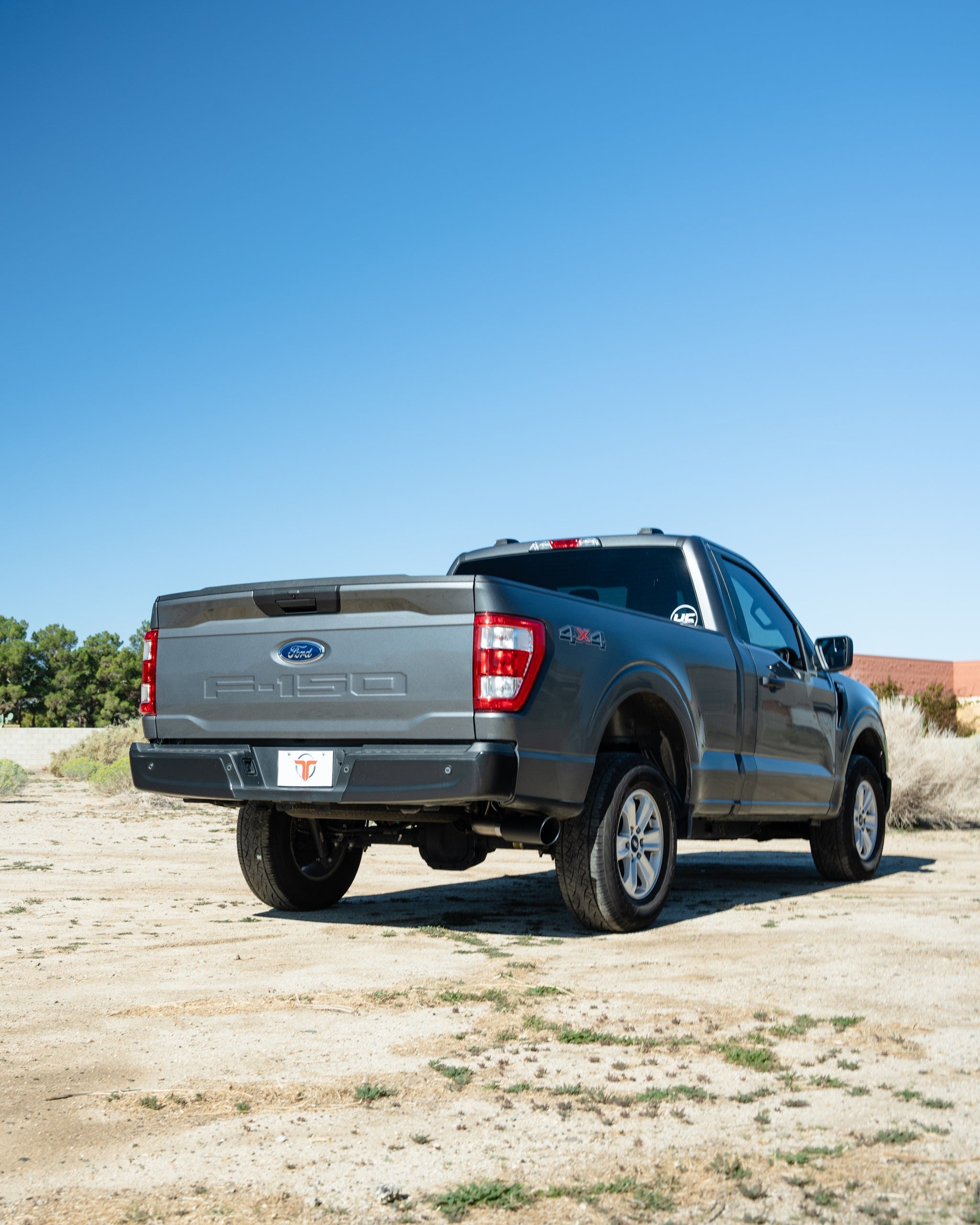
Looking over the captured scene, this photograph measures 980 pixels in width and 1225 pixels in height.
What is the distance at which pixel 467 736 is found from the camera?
5656 millimetres

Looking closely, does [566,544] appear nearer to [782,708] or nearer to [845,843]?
[782,708]

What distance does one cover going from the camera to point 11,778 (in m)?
19.8

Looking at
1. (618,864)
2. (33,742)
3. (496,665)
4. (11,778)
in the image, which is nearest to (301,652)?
(496,665)

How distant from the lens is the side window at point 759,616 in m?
8.12

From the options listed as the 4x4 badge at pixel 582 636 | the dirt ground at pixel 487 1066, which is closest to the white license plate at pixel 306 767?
the dirt ground at pixel 487 1066

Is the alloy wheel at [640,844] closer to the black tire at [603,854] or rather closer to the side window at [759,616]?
the black tire at [603,854]

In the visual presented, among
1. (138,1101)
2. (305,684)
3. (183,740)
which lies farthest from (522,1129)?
(183,740)

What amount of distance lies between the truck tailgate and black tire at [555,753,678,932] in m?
0.95

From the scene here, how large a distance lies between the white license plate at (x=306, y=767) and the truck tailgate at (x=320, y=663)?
0.08 m

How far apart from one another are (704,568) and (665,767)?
1.29m

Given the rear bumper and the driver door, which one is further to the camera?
the driver door

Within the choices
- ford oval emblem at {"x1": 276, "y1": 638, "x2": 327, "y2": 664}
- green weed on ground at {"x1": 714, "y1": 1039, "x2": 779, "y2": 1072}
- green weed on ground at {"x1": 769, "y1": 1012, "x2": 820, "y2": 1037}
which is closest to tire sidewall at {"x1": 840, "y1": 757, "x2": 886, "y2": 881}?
ford oval emblem at {"x1": 276, "y1": 638, "x2": 327, "y2": 664}

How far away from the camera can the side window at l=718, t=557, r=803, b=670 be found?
320 inches

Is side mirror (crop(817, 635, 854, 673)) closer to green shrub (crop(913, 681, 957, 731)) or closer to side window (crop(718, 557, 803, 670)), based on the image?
side window (crop(718, 557, 803, 670))
